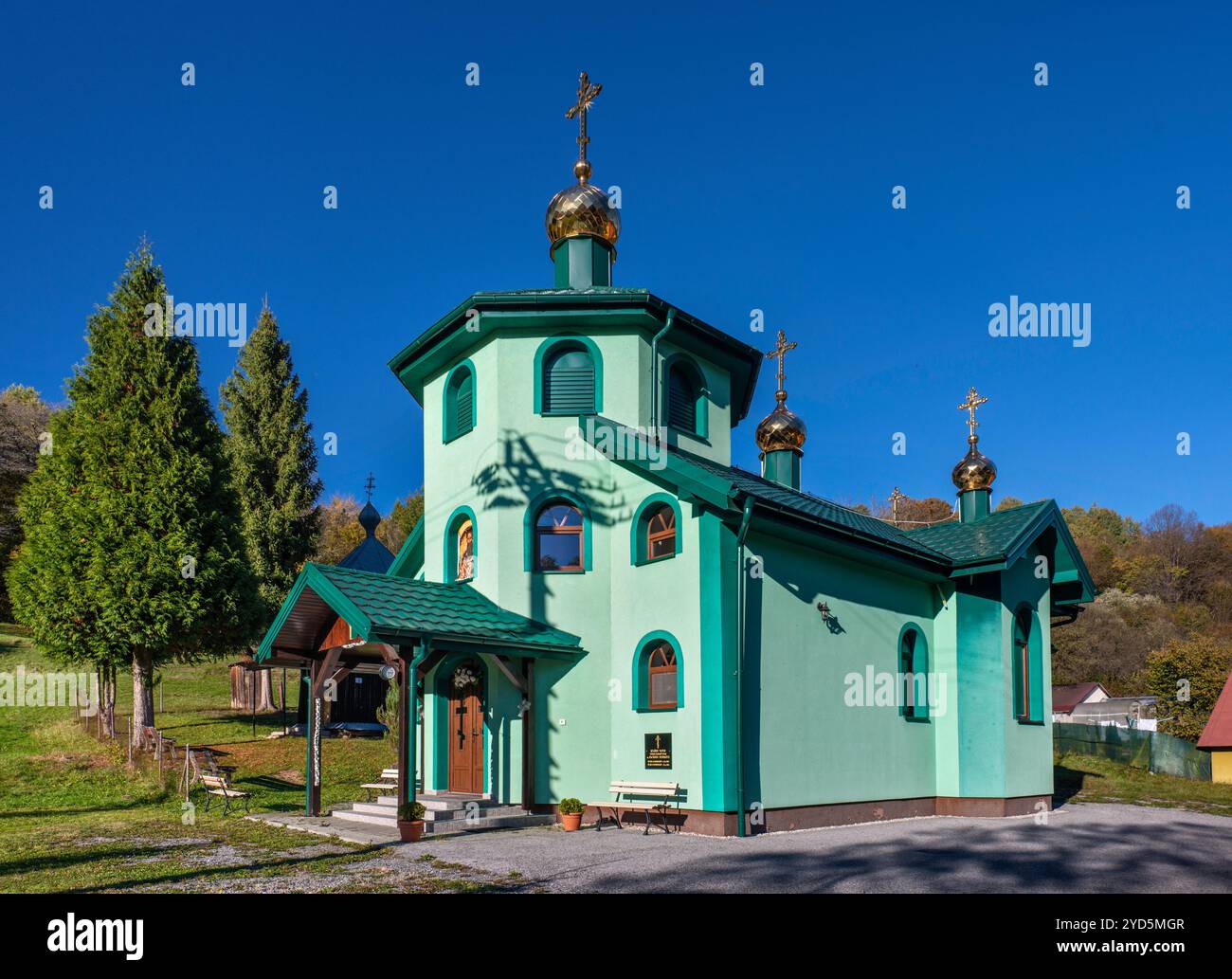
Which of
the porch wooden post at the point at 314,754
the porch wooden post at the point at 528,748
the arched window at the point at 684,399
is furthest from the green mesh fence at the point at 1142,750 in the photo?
the porch wooden post at the point at 314,754

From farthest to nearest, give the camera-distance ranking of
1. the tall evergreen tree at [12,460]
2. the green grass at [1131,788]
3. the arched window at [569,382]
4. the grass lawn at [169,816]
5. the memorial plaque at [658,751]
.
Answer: the tall evergreen tree at [12,460]
the green grass at [1131,788]
the arched window at [569,382]
the memorial plaque at [658,751]
the grass lawn at [169,816]

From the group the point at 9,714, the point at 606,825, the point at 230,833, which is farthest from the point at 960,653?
the point at 9,714

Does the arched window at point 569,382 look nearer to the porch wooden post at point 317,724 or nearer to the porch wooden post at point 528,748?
the porch wooden post at point 528,748

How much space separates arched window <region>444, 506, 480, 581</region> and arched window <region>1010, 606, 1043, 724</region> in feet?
30.9

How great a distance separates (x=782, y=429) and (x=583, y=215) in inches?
301

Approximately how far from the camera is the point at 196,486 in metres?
18.6

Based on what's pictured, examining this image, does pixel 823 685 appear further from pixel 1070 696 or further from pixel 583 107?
pixel 1070 696

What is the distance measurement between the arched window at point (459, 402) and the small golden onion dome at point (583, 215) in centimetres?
304

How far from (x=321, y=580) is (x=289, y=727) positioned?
11675 millimetres

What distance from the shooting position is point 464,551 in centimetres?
1491

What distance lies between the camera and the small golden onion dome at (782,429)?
70.2ft
